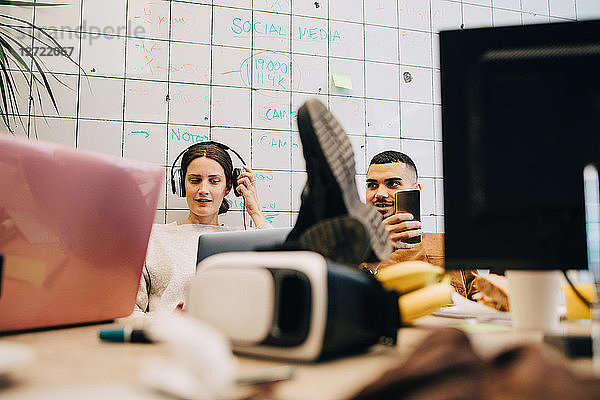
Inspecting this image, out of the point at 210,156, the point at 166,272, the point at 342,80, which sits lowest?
the point at 166,272

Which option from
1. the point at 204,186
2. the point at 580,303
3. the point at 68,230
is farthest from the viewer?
the point at 204,186

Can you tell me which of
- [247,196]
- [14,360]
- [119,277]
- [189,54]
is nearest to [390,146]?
[247,196]

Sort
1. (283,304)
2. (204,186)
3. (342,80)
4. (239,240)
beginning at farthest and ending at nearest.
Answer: (342,80) < (204,186) < (239,240) < (283,304)

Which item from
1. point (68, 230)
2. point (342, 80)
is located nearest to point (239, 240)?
point (68, 230)

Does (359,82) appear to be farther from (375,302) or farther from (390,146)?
(375,302)

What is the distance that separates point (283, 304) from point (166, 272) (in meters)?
1.53

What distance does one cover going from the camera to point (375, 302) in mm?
614

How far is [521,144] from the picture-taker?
2.12ft

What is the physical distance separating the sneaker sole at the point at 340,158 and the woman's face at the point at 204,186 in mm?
1475

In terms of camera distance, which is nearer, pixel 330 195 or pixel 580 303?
pixel 330 195

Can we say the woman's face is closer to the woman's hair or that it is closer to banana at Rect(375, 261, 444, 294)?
the woman's hair

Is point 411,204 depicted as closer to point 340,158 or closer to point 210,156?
point 340,158

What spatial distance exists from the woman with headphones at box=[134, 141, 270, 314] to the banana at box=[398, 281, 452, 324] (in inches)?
50.4

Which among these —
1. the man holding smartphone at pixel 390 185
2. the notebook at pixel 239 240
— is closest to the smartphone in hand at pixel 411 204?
the notebook at pixel 239 240
